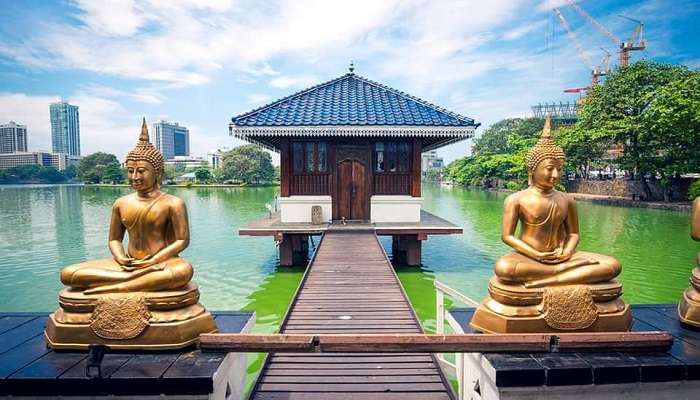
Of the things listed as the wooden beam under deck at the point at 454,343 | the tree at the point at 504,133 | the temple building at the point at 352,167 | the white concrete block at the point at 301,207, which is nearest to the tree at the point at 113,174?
the tree at the point at 504,133

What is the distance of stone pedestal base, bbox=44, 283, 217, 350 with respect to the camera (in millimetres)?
3291

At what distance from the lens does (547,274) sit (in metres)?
3.53

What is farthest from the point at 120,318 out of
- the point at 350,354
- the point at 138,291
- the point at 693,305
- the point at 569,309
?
the point at 693,305

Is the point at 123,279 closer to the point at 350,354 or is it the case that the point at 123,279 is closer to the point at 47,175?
the point at 350,354

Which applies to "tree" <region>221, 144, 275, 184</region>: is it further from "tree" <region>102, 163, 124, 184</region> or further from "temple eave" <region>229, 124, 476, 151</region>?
"temple eave" <region>229, 124, 476, 151</region>

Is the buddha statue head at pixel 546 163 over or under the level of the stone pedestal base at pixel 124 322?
over

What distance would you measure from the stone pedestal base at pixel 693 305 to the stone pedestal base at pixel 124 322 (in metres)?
4.87

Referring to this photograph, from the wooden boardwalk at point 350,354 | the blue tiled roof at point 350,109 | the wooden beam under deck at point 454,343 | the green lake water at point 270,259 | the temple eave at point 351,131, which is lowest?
the green lake water at point 270,259

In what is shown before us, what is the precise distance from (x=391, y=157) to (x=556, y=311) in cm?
929

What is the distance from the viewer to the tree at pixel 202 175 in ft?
218

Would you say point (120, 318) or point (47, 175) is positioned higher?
point (47, 175)

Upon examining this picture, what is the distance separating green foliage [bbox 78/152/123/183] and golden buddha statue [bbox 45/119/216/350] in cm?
7264

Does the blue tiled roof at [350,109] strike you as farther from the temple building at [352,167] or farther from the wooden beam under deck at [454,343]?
the wooden beam under deck at [454,343]

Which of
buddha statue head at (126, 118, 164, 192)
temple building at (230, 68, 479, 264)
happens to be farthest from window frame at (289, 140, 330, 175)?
buddha statue head at (126, 118, 164, 192)
